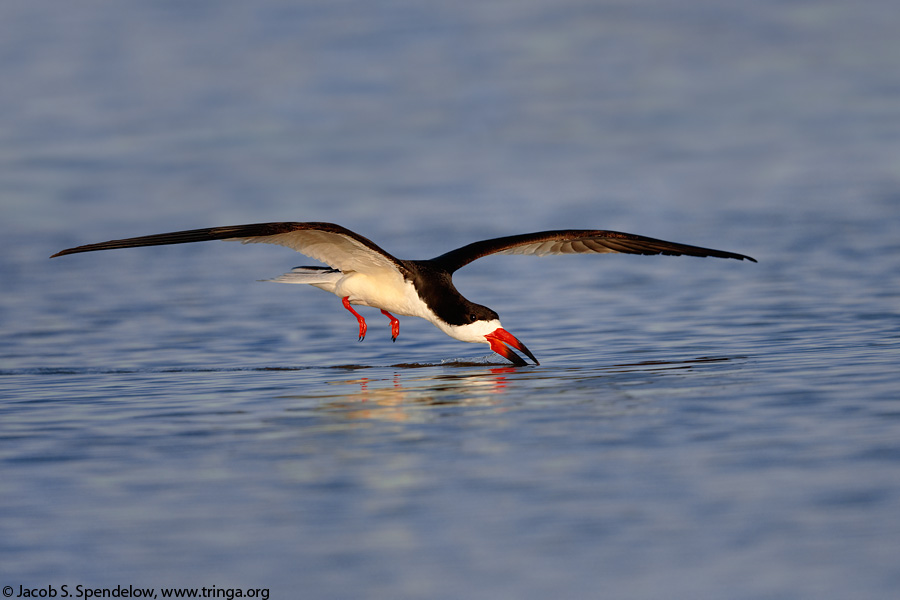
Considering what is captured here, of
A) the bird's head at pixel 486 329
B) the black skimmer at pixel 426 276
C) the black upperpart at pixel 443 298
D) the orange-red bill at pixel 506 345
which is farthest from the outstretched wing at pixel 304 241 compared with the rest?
the orange-red bill at pixel 506 345

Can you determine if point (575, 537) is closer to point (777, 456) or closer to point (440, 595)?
point (440, 595)

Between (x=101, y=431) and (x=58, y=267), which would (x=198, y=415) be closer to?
(x=101, y=431)

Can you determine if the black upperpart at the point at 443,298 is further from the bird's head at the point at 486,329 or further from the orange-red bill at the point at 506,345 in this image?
the orange-red bill at the point at 506,345

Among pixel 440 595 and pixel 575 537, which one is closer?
pixel 440 595

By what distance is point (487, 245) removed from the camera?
11141 mm

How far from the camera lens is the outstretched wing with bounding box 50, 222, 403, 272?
8443 millimetres

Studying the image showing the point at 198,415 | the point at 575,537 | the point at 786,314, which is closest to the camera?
the point at 575,537

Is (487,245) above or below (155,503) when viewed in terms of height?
above

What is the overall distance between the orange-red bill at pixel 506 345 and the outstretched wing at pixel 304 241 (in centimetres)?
98

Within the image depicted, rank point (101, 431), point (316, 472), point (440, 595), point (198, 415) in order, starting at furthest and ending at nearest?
point (198, 415), point (101, 431), point (316, 472), point (440, 595)

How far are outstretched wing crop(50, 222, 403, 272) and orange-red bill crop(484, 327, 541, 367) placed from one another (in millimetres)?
977

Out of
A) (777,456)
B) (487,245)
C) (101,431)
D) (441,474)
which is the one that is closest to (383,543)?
(441,474)

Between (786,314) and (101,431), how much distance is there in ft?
22.6

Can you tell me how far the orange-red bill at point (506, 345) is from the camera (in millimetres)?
10344
